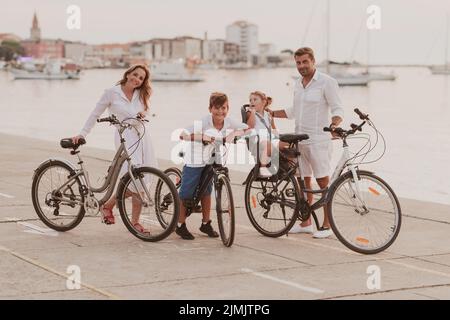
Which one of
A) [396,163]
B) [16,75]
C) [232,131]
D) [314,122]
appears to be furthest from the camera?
[16,75]

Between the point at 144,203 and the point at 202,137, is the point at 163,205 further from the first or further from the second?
the point at 202,137

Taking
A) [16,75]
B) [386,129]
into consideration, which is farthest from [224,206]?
[16,75]

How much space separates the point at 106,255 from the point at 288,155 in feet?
6.26

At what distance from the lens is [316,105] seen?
8359 mm

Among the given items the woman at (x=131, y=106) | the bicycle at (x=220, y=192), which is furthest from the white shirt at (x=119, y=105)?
the bicycle at (x=220, y=192)

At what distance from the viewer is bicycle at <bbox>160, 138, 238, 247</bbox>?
7527mm

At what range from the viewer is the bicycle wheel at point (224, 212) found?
755 centimetres

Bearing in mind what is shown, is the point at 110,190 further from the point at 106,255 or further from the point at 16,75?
the point at 16,75

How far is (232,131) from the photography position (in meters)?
7.84

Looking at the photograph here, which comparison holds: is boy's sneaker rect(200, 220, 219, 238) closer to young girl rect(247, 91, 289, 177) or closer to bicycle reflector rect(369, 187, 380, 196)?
young girl rect(247, 91, 289, 177)

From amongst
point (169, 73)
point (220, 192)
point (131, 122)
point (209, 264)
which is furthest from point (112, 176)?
point (169, 73)

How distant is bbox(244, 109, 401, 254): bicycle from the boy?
1.63ft

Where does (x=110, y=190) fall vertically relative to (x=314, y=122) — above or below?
below

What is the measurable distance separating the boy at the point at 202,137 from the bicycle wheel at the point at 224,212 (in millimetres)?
368
